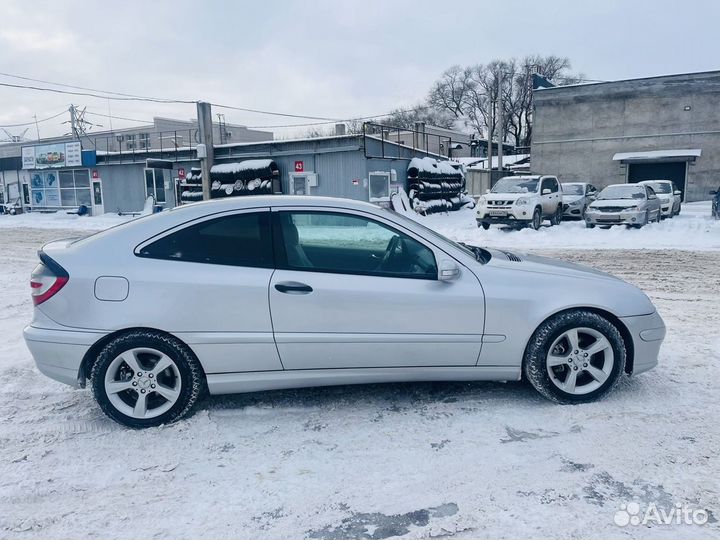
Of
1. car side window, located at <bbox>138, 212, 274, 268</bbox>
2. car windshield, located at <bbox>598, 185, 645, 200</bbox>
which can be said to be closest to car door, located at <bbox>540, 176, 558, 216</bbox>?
car windshield, located at <bbox>598, 185, 645, 200</bbox>

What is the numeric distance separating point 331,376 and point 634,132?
34.8 m

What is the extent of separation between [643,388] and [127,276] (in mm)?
3830

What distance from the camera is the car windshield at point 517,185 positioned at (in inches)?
703

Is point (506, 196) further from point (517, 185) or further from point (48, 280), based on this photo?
point (48, 280)

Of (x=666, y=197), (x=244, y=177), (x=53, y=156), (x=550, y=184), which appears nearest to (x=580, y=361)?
(x=550, y=184)

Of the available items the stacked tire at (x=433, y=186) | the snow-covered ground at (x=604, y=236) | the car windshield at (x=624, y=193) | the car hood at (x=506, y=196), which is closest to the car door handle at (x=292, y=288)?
the snow-covered ground at (x=604, y=236)

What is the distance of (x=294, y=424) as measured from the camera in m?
3.77

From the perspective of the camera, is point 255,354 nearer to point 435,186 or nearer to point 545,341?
point 545,341

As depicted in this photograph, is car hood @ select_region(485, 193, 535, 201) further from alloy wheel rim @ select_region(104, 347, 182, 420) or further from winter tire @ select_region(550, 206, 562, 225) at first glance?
alloy wheel rim @ select_region(104, 347, 182, 420)

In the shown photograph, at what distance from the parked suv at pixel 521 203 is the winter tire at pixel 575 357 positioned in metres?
13.7

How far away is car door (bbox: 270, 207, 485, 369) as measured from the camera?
3.68 meters

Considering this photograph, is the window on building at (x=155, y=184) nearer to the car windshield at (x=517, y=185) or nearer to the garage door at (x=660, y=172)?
the car windshield at (x=517, y=185)

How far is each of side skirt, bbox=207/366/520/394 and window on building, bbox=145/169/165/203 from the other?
2774 cm

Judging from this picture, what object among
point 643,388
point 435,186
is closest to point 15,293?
point 643,388
